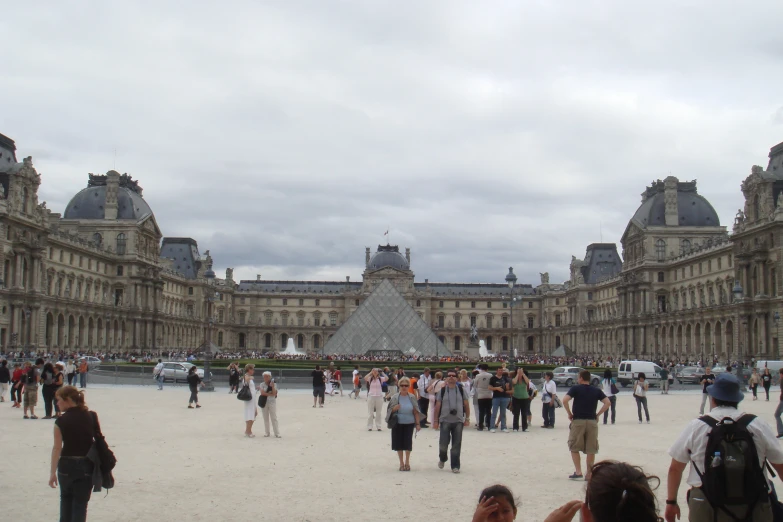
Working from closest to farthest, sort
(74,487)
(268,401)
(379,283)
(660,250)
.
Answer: (74,487), (268,401), (379,283), (660,250)

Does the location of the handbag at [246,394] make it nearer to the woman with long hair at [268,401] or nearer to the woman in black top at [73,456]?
the woman with long hair at [268,401]

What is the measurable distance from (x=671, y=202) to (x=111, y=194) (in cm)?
4865

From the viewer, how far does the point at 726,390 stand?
516cm

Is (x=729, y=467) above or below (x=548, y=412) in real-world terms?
above

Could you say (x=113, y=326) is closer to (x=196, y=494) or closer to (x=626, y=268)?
(x=626, y=268)

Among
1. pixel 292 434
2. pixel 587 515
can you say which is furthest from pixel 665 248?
pixel 587 515

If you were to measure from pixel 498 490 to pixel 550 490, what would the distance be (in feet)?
21.5

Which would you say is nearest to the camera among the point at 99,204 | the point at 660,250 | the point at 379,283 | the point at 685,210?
the point at 379,283

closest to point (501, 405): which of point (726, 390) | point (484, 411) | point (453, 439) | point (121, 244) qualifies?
point (484, 411)

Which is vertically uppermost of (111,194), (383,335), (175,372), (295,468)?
(111,194)

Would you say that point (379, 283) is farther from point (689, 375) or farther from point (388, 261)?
point (388, 261)

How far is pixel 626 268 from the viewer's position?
241ft

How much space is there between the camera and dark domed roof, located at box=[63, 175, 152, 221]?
6919 centimetres

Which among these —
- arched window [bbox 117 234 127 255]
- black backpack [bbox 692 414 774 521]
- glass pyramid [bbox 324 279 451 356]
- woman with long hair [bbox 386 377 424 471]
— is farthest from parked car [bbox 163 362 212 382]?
arched window [bbox 117 234 127 255]
